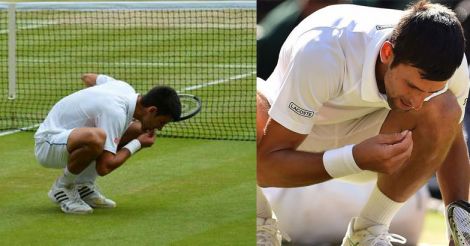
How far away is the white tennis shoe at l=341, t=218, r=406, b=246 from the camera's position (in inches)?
206

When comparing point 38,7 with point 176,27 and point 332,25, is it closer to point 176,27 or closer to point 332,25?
point 176,27

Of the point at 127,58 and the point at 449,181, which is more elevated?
the point at 449,181

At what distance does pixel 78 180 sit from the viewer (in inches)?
339

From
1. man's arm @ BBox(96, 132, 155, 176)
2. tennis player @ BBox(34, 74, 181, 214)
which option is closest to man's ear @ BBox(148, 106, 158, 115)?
tennis player @ BBox(34, 74, 181, 214)

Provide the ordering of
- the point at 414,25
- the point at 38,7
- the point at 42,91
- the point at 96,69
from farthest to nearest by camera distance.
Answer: the point at 96,69
the point at 42,91
the point at 38,7
the point at 414,25

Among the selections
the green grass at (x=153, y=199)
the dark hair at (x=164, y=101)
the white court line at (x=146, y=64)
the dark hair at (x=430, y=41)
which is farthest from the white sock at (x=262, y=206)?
the white court line at (x=146, y=64)

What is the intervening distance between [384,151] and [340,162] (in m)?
0.20

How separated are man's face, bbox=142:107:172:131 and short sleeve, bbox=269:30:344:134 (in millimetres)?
3663

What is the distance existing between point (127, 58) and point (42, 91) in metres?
2.87

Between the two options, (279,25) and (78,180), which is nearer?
(279,25)

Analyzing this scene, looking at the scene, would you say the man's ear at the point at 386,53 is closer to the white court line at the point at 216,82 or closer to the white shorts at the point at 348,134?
the white shorts at the point at 348,134

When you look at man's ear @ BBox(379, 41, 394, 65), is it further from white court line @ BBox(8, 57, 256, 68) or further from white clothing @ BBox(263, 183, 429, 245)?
white court line @ BBox(8, 57, 256, 68)

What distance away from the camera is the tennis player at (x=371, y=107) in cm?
484

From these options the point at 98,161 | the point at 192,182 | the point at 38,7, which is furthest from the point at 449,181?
the point at 38,7
